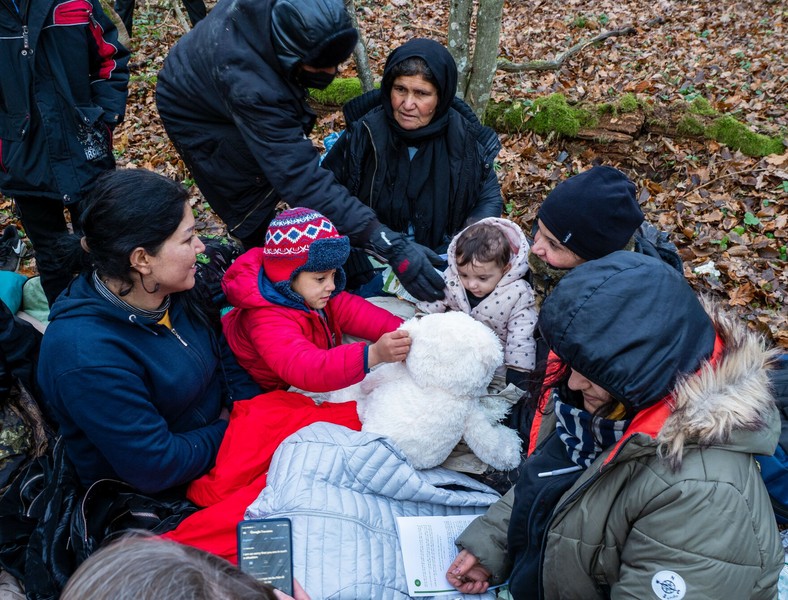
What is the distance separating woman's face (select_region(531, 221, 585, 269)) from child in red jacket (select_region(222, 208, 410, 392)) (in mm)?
842

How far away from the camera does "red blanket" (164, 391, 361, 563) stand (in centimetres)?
238

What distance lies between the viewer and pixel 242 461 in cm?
262

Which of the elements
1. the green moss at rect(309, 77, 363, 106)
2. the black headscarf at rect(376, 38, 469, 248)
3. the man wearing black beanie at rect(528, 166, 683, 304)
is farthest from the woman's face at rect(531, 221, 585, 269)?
the green moss at rect(309, 77, 363, 106)

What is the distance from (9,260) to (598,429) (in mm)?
5053

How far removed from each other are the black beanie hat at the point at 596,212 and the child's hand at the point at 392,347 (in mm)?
916

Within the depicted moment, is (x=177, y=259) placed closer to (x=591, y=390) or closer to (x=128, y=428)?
(x=128, y=428)

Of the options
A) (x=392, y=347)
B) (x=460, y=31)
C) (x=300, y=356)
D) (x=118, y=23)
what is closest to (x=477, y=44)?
(x=460, y=31)

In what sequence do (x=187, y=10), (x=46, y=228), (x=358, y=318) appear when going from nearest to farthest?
(x=358, y=318)
(x=46, y=228)
(x=187, y=10)

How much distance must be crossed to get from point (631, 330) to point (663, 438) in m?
0.31

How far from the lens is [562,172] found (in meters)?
5.99

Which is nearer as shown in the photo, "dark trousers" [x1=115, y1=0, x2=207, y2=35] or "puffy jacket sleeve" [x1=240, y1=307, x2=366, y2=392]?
"puffy jacket sleeve" [x1=240, y1=307, x2=366, y2=392]

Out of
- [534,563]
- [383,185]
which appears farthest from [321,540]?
[383,185]

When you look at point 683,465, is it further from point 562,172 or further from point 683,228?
point 562,172

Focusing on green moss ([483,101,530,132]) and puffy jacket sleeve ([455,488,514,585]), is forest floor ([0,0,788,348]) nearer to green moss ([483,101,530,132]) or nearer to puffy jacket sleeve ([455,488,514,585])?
green moss ([483,101,530,132])
